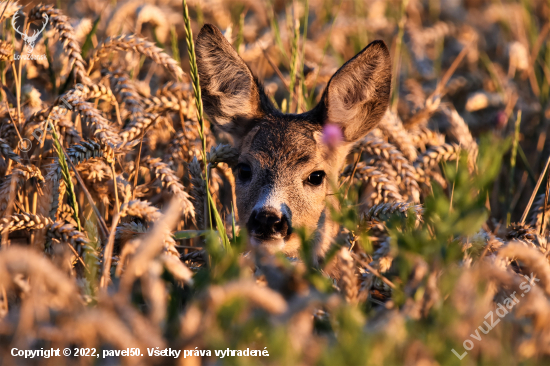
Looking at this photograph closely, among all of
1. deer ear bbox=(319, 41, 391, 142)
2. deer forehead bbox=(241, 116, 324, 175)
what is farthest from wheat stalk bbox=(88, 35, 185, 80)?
deer ear bbox=(319, 41, 391, 142)

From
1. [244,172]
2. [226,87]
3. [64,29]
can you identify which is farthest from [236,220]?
[64,29]

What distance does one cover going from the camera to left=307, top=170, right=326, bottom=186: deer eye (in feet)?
15.2

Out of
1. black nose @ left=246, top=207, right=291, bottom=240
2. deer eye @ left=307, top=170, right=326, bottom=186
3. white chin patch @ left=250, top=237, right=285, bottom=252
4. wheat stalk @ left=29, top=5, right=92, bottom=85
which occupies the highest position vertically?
wheat stalk @ left=29, top=5, right=92, bottom=85

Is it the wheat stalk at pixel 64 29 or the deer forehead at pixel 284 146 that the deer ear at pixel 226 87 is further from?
the wheat stalk at pixel 64 29

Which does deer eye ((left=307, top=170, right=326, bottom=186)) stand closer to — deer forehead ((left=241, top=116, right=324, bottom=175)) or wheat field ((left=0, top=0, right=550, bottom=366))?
deer forehead ((left=241, top=116, right=324, bottom=175))

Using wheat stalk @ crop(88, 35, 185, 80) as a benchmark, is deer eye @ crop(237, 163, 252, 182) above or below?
below

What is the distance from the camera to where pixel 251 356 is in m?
2.12

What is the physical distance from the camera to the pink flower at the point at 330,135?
3.65 meters

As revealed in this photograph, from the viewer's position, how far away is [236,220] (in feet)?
16.0

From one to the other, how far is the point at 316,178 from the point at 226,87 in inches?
54.6

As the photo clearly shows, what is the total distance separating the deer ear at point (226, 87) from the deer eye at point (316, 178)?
923 mm

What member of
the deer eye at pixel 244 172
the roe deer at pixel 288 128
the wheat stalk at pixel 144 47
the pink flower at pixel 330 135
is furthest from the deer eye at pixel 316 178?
the wheat stalk at pixel 144 47

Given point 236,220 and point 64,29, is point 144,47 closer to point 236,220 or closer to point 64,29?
point 64,29

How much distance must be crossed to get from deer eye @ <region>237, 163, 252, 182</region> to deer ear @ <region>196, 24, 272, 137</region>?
63 centimetres
